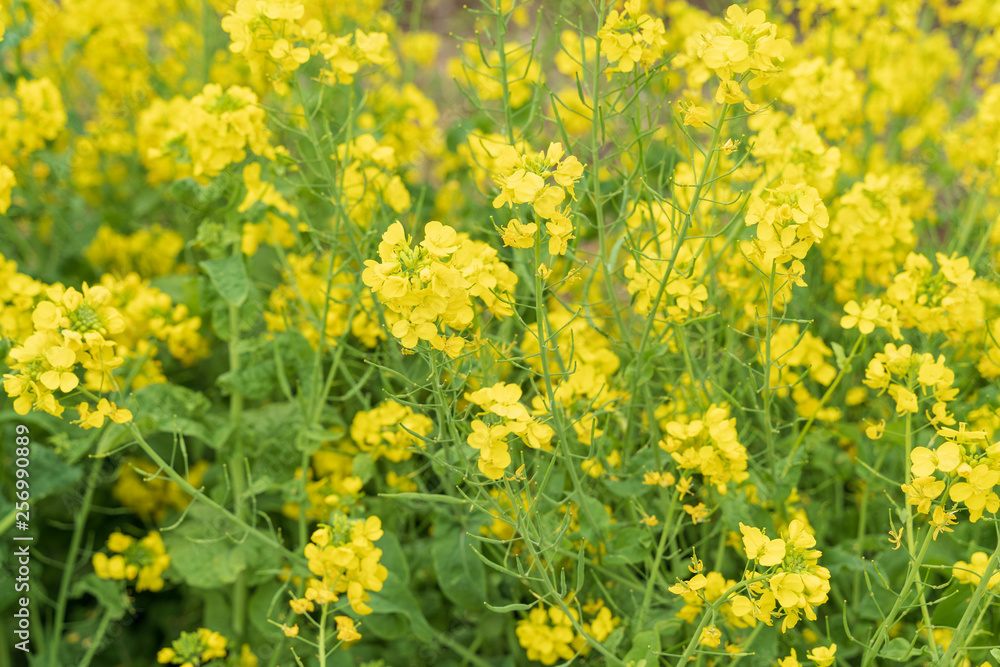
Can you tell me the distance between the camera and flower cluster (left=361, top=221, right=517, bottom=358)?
4.19 feet

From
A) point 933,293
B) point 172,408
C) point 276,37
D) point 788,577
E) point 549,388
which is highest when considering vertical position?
point 276,37

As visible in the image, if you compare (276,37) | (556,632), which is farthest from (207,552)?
(276,37)

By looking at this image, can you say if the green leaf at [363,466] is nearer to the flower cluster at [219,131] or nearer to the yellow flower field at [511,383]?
the yellow flower field at [511,383]

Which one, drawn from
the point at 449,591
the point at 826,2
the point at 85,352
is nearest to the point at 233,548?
the point at 449,591

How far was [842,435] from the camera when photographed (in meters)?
2.20

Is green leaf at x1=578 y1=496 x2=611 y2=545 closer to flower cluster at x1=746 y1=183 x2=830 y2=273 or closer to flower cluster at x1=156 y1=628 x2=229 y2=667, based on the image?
flower cluster at x1=746 y1=183 x2=830 y2=273

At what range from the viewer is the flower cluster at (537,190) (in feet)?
4.31

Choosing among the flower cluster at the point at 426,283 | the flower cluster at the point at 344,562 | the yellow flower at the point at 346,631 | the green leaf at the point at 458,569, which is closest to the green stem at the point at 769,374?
the flower cluster at the point at 426,283

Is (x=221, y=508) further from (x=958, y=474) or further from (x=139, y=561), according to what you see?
(x=958, y=474)

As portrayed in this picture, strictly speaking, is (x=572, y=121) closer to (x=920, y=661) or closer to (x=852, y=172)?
(x=852, y=172)

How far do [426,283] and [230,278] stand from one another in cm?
106

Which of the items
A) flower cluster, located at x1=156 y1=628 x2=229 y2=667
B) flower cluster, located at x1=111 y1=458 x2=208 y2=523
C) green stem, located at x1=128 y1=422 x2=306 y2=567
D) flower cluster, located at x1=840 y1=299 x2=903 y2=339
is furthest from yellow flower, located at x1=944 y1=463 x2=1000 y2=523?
flower cluster, located at x1=111 y1=458 x2=208 y2=523

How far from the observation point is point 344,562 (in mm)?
1603

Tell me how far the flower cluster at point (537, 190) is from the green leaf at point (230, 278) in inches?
39.0
